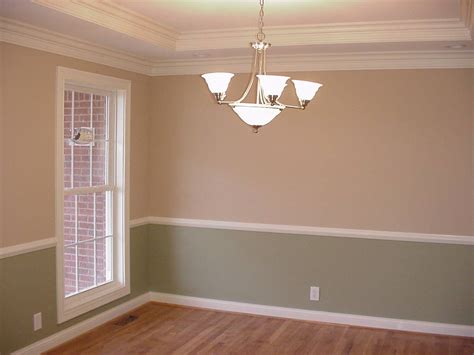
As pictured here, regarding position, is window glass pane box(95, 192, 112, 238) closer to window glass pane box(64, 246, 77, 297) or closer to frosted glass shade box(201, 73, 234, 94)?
window glass pane box(64, 246, 77, 297)

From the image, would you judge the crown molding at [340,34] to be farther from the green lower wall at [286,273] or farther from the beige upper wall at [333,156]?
the green lower wall at [286,273]

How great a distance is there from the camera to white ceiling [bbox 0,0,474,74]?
353 centimetres

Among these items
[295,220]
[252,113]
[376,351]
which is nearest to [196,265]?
[295,220]

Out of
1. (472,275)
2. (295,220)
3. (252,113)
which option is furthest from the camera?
(295,220)

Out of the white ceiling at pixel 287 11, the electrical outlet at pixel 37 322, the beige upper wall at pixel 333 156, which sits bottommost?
the electrical outlet at pixel 37 322

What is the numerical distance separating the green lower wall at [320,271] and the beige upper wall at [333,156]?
0.19 metres

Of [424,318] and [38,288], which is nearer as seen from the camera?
[38,288]

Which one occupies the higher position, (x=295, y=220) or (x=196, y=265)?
(x=295, y=220)

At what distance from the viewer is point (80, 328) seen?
4.45 meters

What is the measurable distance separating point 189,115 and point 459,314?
291 cm

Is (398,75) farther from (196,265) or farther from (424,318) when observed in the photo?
(196,265)

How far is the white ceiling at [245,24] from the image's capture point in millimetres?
3533

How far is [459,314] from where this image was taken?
179 inches

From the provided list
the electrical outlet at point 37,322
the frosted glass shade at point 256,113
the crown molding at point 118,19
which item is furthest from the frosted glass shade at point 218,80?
the electrical outlet at point 37,322
